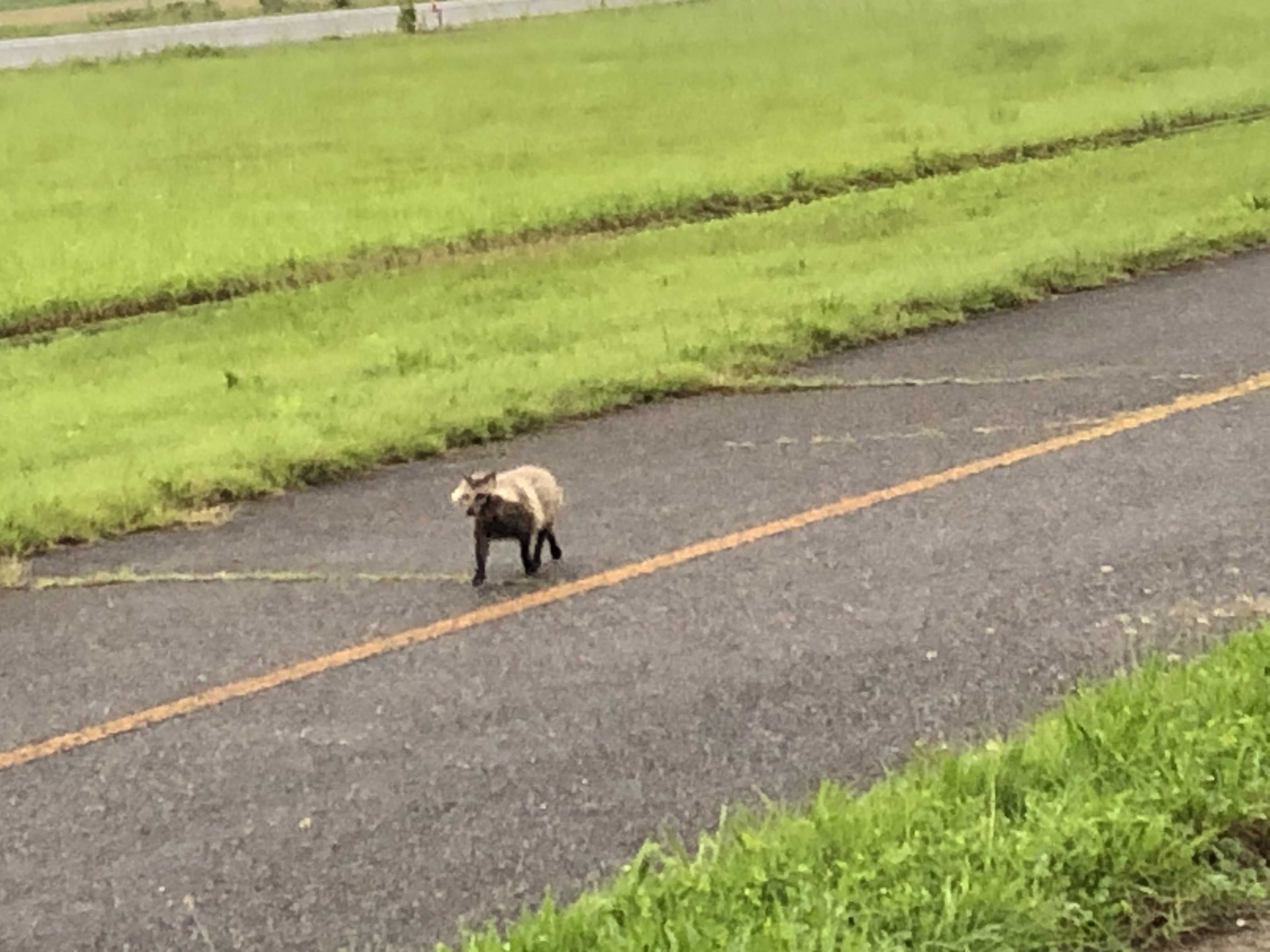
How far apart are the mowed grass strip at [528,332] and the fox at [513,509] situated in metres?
2.06

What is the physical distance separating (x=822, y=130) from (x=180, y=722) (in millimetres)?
15539

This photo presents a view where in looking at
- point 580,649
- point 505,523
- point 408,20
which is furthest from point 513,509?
point 408,20

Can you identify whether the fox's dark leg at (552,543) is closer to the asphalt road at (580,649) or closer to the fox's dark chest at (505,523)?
the asphalt road at (580,649)

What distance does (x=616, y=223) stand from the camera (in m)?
16.6

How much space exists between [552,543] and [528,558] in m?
0.20

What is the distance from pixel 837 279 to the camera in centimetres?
1348

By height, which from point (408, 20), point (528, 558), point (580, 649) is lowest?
point (580, 649)

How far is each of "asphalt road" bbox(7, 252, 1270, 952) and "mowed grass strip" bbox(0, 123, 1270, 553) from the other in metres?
0.44

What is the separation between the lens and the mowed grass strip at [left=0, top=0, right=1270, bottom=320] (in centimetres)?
1678

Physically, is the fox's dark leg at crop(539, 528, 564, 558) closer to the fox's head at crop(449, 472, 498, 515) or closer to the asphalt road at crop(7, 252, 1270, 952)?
the asphalt road at crop(7, 252, 1270, 952)

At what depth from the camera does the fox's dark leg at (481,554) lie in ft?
24.1

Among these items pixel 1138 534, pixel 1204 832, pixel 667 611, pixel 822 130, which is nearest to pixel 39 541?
pixel 667 611

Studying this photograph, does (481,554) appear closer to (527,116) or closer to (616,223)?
(616,223)

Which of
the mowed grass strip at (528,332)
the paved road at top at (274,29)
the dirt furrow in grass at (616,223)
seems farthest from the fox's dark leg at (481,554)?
the paved road at top at (274,29)
